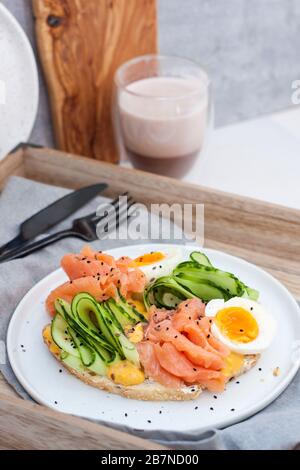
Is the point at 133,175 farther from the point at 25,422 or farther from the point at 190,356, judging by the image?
the point at 25,422

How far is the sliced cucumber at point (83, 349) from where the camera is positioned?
1303mm

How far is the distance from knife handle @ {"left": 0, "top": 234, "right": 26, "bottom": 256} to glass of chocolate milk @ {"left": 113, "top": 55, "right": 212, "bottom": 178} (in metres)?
0.52

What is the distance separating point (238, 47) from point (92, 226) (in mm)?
1015

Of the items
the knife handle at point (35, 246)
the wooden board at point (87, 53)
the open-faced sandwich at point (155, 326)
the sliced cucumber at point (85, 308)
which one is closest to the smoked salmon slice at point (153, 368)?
the open-faced sandwich at point (155, 326)

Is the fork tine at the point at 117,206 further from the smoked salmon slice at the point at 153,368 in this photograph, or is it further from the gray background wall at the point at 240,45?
the gray background wall at the point at 240,45

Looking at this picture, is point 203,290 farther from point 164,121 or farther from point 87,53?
point 87,53


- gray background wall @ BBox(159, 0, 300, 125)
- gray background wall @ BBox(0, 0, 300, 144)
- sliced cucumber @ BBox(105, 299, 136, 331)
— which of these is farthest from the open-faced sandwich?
gray background wall @ BBox(159, 0, 300, 125)

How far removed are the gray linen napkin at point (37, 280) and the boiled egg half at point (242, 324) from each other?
10cm

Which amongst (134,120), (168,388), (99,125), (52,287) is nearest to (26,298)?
(52,287)

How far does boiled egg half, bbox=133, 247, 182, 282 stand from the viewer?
4.97ft

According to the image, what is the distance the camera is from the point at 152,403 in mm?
1286

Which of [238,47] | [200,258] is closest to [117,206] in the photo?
[200,258]

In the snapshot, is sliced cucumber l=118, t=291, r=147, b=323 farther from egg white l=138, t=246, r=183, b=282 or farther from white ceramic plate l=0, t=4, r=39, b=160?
white ceramic plate l=0, t=4, r=39, b=160
